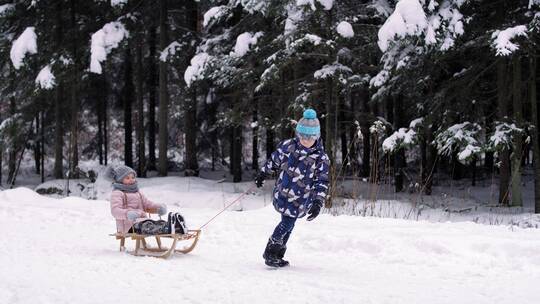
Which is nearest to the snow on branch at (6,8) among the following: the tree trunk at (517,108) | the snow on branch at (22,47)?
the snow on branch at (22,47)

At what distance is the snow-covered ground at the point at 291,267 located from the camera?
4.40 meters

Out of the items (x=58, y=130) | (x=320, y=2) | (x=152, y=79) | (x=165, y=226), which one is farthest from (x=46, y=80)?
(x=165, y=226)

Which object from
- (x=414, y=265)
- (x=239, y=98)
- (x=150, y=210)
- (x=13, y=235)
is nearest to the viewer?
(x=414, y=265)

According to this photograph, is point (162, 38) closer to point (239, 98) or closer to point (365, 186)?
point (239, 98)

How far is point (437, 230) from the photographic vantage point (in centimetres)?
711

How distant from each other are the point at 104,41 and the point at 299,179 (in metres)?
13.1

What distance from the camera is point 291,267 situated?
19.0 feet

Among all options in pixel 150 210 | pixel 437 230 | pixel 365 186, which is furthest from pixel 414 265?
pixel 365 186

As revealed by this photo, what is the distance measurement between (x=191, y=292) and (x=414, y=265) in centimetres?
259

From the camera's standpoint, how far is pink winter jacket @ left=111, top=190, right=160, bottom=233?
6.50 metres

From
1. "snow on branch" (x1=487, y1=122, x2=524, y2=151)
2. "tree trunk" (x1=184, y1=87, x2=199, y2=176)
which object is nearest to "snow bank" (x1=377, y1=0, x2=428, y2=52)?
"snow on branch" (x1=487, y1=122, x2=524, y2=151)

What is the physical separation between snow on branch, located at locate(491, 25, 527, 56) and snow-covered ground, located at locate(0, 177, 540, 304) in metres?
3.58

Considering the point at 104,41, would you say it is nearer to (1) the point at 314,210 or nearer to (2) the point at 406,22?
(2) the point at 406,22

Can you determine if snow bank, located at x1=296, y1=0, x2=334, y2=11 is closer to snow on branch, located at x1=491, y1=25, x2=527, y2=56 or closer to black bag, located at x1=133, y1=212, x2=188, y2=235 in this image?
snow on branch, located at x1=491, y1=25, x2=527, y2=56
